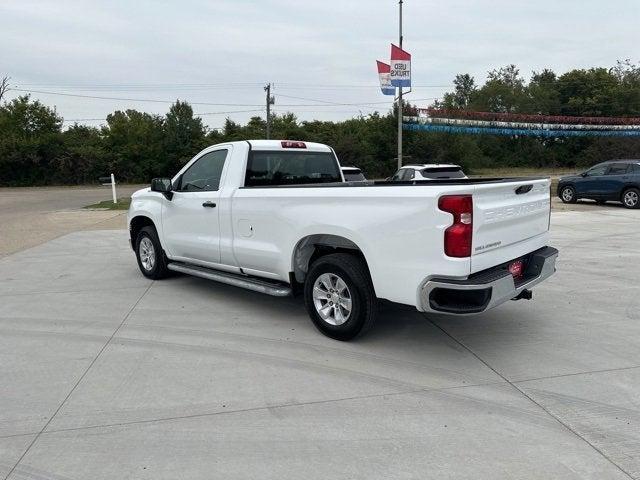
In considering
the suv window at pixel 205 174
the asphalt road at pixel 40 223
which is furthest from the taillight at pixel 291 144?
the asphalt road at pixel 40 223

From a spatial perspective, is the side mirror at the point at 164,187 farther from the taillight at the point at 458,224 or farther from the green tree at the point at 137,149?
the green tree at the point at 137,149

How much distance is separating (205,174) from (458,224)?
364cm

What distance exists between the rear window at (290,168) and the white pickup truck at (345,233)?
1 centimetres

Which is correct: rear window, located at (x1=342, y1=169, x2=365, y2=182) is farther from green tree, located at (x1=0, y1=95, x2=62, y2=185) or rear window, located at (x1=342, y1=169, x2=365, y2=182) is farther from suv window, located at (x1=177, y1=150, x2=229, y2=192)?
green tree, located at (x1=0, y1=95, x2=62, y2=185)

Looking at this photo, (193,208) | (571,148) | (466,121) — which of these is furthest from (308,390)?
(571,148)

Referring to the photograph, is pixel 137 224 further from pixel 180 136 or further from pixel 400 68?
pixel 180 136

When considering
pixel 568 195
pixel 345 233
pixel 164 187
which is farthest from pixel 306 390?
pixel 568 195

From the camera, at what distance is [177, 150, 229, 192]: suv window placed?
20.9 ft

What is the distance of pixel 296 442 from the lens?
3.30m

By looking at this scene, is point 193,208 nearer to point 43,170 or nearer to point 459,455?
point 459,455

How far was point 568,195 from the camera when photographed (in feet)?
66.0

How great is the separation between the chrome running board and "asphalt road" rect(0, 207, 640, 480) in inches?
14.0

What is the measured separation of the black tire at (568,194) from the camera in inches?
781

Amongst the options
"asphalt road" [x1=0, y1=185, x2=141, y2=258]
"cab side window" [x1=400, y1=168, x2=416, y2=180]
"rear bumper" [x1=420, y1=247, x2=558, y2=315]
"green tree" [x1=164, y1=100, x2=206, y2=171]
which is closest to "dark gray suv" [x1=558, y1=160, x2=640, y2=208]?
"cab side window" [x1=400, y1=168, x2=416, y2=180]
